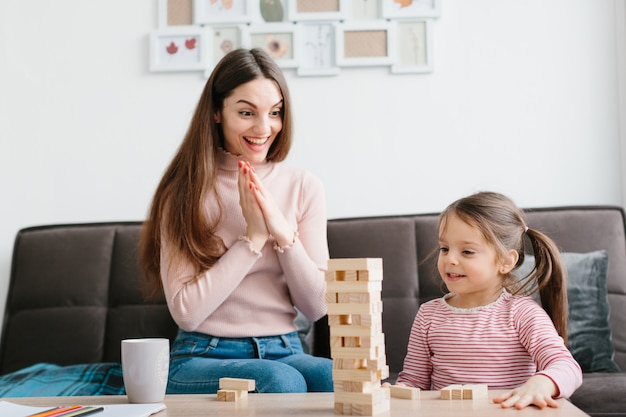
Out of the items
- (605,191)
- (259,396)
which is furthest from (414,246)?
(259,396)

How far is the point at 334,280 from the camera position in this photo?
1099 mm

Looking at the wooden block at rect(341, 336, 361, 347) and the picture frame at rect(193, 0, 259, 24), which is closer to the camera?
the wooden block at rect(341, 336, 361, 347)

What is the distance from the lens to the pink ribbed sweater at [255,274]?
1805 mm

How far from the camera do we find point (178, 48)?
9.12 feet

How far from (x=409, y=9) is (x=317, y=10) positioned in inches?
13.2

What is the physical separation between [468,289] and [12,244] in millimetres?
1925

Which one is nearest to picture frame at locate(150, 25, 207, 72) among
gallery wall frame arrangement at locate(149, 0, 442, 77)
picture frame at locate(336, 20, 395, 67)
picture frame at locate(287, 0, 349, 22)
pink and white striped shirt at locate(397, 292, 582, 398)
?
gallery wall frame arrangement at locate(149, 0, 442, 77)

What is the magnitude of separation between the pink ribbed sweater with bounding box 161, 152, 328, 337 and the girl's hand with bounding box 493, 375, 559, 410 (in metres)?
0.76

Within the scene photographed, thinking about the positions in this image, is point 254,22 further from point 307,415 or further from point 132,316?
point 307,415

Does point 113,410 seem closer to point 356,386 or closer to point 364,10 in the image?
point 356,386

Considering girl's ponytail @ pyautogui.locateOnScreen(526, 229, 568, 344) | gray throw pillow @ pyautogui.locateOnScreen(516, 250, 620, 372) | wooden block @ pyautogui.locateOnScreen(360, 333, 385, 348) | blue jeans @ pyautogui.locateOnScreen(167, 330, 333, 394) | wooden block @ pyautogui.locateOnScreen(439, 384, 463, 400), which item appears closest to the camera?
wooden block @ pyautogui.locateOnScreen(360, 333, 385, 348)

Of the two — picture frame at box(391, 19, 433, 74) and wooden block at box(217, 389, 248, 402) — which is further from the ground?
picture frame at box(391, 19, 433, 74)

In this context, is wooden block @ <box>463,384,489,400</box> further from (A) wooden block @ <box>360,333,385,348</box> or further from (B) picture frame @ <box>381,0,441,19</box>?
(B) picture frame @ <box>381,0,441,19</box>

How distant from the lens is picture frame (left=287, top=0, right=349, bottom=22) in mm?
2738
